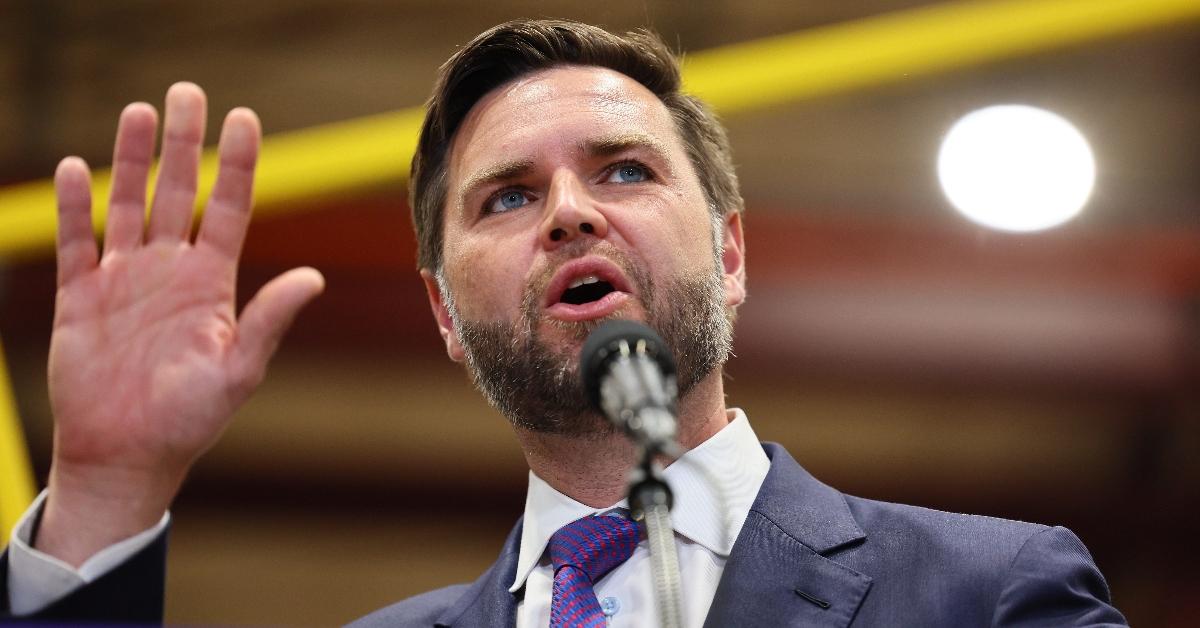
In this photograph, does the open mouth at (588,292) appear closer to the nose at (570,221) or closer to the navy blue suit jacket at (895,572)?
the nose at (570,221)

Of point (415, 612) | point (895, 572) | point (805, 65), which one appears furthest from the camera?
point (805, 65)

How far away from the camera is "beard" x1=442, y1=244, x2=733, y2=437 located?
4.66ft

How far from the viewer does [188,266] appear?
4.79 feet

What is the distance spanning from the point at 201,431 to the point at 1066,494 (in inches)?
128

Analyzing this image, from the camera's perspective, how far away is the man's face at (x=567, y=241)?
4.67 ft

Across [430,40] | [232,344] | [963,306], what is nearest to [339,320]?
[430,40]

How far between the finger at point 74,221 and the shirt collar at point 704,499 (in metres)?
0.59

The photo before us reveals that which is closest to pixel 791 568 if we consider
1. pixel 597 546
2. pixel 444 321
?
pixel 597 546

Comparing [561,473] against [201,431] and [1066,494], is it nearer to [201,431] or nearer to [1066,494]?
[201,431]

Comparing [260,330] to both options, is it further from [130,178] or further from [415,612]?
[415,612]

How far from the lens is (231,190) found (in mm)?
1470

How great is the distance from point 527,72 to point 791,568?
2.50ft

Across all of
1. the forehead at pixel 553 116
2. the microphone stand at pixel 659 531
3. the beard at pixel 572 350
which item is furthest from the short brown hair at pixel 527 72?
the microphone stand at pixel 659 531

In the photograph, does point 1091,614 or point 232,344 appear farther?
point 232,344
